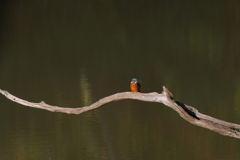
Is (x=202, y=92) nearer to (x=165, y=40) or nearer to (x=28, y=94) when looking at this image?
(x=28, y=94)

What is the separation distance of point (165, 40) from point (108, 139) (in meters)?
6.61

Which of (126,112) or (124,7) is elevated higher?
(124,7)

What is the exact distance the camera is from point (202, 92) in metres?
9.91

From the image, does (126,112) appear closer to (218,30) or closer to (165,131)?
(165,131)

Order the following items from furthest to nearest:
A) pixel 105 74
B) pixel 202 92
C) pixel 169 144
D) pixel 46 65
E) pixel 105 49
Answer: pixel 105 49 → pixel 46 65 → pixel 105 74 → pixel 202 92 → pixel 169 144

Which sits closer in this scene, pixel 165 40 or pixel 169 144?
pixel 169 144

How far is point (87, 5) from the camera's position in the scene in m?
19.8

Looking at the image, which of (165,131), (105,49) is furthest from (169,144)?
(105,49)

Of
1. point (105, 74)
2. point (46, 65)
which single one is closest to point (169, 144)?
point (105, 74)

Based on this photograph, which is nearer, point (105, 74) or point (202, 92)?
point (202, 92)

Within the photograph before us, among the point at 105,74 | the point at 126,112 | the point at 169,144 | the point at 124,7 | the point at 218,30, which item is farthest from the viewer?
the point at 124,7

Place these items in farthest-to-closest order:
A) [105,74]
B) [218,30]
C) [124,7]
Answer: [124,7], [218,30], [105,74]

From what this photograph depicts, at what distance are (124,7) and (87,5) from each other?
4.40ft

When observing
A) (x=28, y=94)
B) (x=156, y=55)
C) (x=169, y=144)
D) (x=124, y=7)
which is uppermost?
(x=124, y=7)
